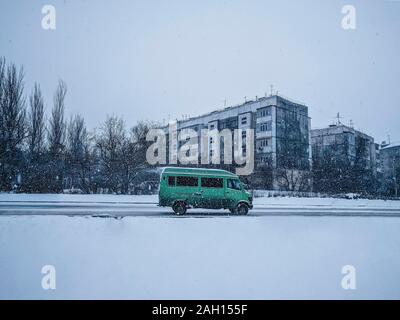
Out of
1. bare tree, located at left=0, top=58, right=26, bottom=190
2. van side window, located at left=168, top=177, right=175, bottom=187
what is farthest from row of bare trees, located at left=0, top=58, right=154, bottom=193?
van side window, located at left=168, top=177, right=175, bottom=187

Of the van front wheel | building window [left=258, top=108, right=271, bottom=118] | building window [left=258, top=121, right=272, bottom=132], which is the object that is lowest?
the van front wheel

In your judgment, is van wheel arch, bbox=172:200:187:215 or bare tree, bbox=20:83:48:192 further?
Answer: bare tree, bbox=20:83:48:192

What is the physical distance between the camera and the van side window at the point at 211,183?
44.4 feet

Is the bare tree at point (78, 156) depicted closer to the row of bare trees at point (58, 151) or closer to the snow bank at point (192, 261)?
the row of bare trees at point (58, 151)

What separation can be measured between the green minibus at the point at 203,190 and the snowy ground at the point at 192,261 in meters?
3.83

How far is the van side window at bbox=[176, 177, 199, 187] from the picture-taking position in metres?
13.3

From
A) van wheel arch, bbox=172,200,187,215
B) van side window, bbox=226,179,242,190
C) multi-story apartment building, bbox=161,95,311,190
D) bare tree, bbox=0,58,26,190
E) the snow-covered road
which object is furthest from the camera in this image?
multi-story apartment building, bbox=161,95,311,190

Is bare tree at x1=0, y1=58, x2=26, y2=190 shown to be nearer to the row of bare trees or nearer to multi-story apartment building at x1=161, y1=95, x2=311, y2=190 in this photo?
the row of bare trees

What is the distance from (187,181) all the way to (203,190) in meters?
0.81

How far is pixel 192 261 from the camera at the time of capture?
5.94 m

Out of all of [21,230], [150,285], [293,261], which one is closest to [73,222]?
[21,230]

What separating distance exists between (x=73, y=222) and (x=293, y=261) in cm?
673

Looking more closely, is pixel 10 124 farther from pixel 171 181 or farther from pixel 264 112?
pixel 264 112

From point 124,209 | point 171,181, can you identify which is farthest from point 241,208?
point 124,209
